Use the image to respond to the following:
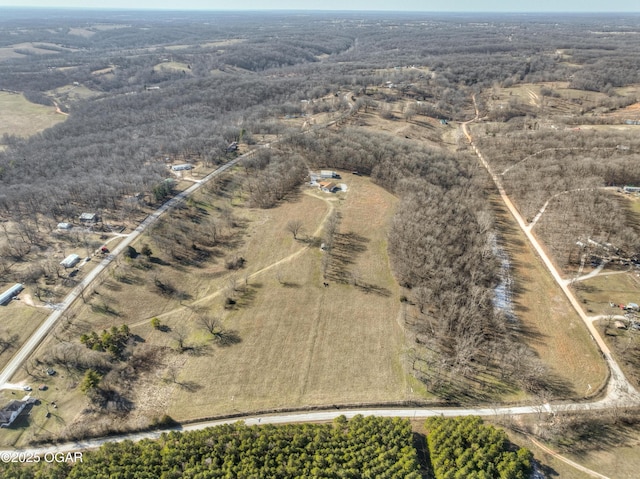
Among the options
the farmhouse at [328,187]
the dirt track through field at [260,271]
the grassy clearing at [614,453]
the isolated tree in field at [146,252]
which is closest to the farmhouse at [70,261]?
the isolated tree in field at [146,252]

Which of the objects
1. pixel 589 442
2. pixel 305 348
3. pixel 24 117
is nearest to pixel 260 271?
pixel 305 348

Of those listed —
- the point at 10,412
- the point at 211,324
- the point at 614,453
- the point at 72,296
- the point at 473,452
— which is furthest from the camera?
the point at 72,296

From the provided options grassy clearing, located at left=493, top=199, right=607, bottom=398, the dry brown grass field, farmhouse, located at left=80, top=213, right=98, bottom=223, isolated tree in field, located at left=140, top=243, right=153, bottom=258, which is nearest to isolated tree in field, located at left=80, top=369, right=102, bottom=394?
the dry brown grass field

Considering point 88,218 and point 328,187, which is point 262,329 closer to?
point 328,187

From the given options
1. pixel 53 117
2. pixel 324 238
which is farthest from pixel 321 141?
pixel 53 117

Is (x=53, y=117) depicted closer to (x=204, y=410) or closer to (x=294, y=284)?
(x=294, y=284)

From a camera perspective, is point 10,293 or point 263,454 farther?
point 10,293

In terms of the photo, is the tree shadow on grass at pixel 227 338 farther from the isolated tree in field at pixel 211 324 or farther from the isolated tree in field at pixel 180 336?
the isolated tree in field at pixel 180 336
